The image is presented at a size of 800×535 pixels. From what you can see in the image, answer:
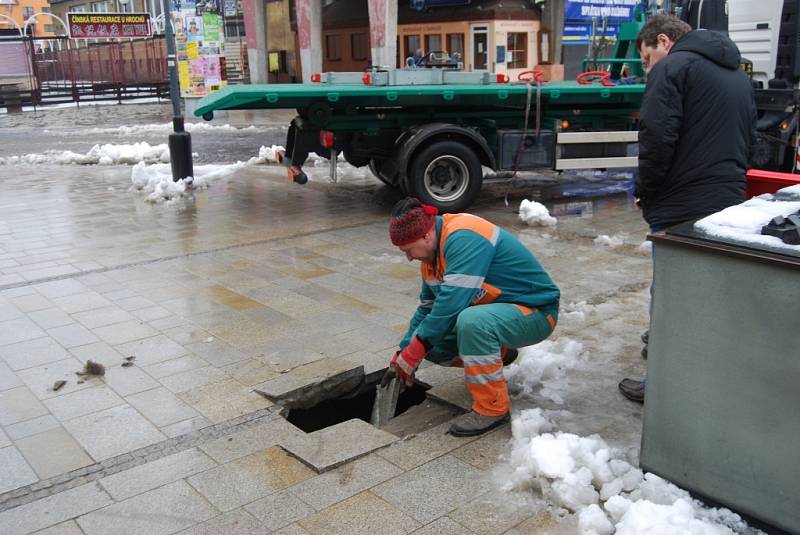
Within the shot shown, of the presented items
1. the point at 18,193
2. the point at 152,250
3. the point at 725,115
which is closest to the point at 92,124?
the point at 18,193

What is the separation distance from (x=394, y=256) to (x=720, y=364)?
188 inches

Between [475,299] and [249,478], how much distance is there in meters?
1.39

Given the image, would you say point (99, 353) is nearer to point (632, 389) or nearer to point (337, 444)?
point (337, 444)

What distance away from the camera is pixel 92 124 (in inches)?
919

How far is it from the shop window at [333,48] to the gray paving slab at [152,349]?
25.7m

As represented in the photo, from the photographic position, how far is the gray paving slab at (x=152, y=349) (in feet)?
16.4

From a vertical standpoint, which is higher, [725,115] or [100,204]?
[725,115]

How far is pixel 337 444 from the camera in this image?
3.79 metres

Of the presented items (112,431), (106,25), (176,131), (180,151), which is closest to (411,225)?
(112,431)

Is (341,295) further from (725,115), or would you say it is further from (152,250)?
(725,115)

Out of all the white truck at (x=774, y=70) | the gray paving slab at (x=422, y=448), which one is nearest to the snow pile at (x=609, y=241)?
the white truck at (x=774, y=70)

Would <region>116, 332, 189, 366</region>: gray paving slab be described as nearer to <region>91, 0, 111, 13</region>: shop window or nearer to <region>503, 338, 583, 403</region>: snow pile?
<region>503, 338, 583, 403</region>: snow pile

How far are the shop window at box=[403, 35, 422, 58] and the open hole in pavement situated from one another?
78.3 ft

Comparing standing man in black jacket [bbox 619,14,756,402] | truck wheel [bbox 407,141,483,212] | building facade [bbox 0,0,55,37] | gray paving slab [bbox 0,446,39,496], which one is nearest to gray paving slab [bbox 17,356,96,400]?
gray paving slab [bbox 0,446,39,496]
